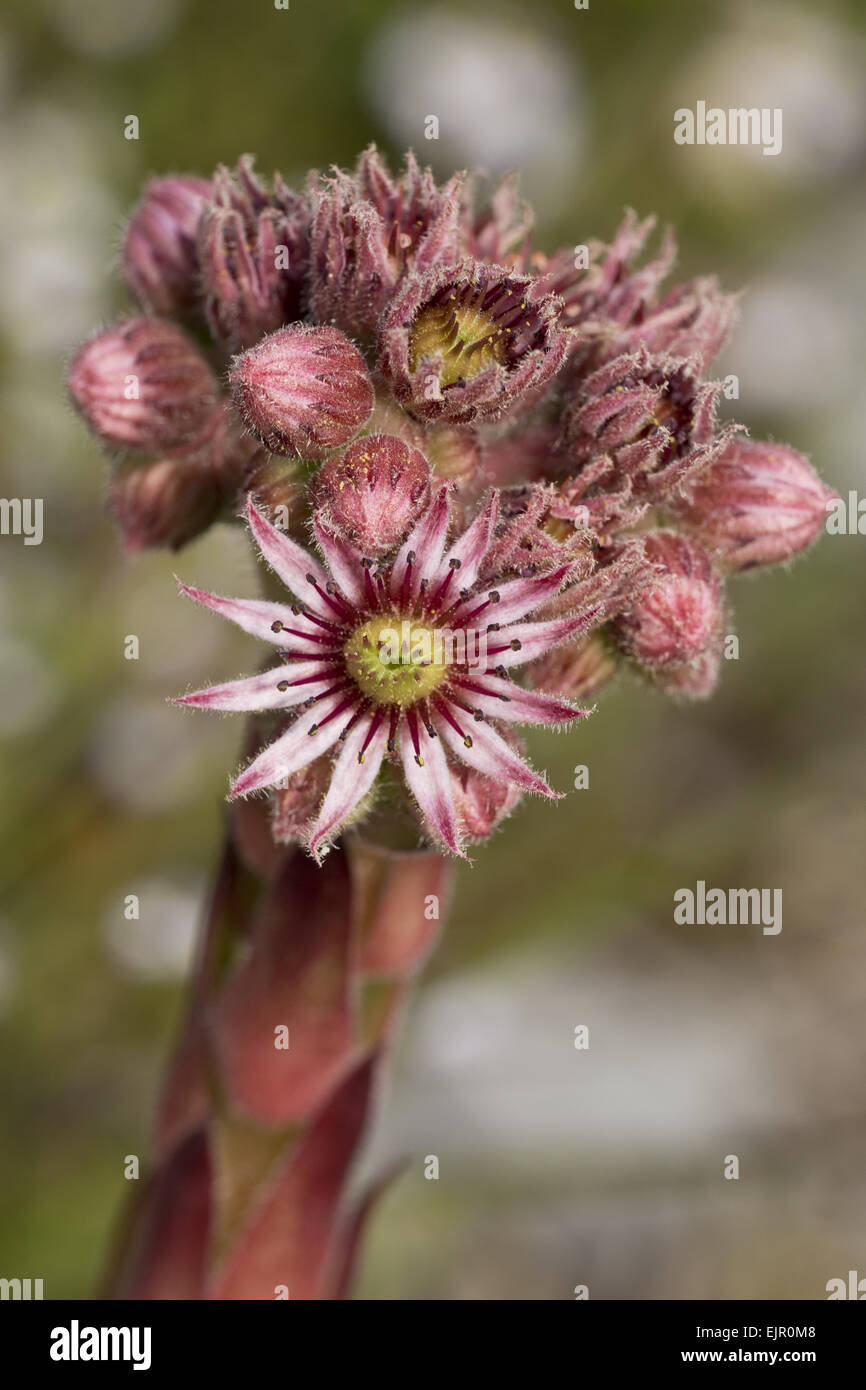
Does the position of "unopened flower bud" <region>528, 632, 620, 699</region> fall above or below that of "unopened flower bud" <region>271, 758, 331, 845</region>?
above

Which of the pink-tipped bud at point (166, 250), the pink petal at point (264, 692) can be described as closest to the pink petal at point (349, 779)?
the pink petal at point (264, 692)

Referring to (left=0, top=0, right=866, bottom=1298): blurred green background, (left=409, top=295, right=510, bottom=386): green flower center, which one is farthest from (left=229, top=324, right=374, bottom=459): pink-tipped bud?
(left=0, top=0, right=866, bottom=1298): blurred green background

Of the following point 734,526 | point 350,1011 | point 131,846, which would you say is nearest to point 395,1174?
point 350,1011

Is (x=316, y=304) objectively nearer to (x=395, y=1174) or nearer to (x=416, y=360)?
(x=416, y=360)

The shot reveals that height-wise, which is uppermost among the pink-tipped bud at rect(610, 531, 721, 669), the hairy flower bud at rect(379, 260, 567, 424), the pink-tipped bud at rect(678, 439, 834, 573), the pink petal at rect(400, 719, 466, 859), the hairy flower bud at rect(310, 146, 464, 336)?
the hairy flower bud at rect(310, 146, 464, 336)

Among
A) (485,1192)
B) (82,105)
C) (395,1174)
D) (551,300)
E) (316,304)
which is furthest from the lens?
(82,105)

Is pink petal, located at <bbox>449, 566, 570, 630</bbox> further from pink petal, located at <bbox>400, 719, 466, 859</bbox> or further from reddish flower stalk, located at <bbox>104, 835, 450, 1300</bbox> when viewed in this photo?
reddish flower stalk, located at <bbox>104, 835, 450, 1300</bbox>

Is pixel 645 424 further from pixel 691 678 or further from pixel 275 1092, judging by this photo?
pixel 275 1092
